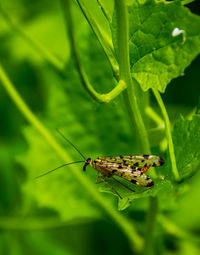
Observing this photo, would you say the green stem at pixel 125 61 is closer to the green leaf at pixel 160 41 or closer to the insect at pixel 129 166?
the green leaf at pixel 160 41

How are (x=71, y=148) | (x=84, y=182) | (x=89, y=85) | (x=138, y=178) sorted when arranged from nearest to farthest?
(x=89, y=85) → (x=138, y=178) → (x=84, y=182) → (x=71, y=148)

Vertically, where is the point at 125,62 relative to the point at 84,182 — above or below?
above

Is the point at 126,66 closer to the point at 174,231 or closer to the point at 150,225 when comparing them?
the point at 150,225

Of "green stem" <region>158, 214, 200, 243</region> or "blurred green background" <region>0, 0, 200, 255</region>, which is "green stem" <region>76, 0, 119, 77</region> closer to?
"blurred green background" <region>0, 0, 200, 255</region>

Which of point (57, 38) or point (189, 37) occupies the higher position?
point (189, 37)

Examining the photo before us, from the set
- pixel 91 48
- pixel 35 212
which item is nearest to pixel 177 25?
pixel 91 48

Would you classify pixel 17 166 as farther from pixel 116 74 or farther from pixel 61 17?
pixel 116 74

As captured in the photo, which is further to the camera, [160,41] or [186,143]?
[186,143]

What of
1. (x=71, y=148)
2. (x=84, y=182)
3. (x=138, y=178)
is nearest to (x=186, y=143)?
(x=138, y=178)
